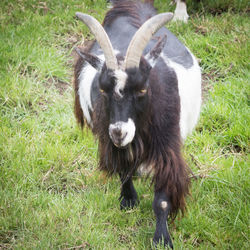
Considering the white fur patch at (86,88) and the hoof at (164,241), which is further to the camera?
the white fur patch at (86,88)

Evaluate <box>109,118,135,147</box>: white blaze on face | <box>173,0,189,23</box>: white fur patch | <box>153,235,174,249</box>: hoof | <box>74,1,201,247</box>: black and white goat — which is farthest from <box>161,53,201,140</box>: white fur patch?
<box>173,0,189,23</box>: white fur patch

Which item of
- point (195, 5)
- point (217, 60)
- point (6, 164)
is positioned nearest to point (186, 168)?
point (6, 164)

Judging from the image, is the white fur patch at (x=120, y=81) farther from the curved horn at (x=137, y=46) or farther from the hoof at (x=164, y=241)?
the hoof at (x=164, y=241)

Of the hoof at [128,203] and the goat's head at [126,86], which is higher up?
the goat's head at [126,86]


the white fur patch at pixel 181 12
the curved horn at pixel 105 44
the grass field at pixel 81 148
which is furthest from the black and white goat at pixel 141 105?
the white fur patch at pixel 181 12

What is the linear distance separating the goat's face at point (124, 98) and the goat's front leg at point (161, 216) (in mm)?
654

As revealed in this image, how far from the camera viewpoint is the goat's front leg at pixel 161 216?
3.44 metres

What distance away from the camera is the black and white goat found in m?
3.10

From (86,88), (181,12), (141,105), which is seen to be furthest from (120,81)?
(181,12)

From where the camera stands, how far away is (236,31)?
20.1 feet

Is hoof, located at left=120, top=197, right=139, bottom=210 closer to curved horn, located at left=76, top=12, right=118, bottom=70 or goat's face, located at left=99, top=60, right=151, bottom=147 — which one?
goat's face, located at left=99, top=60, right=151, bottom=147

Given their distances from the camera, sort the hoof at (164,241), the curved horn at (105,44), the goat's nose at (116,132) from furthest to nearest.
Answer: the hoof at (164,241) < the curved horn at (105,44) < the goat's nose at (116,132)

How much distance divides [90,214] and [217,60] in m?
3.17

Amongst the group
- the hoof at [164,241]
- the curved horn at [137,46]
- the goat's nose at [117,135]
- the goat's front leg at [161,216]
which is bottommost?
the hoof at [164,241]
